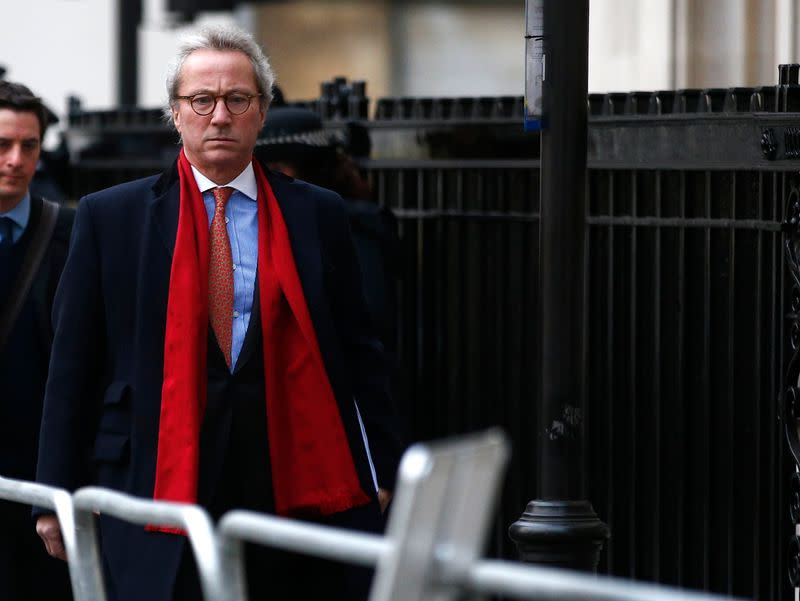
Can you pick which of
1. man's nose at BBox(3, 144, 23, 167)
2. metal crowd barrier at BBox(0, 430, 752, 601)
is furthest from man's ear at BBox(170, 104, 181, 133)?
metal crowd barrier at BBox(0, 430, 752, 601)

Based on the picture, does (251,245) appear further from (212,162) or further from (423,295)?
(423,295)

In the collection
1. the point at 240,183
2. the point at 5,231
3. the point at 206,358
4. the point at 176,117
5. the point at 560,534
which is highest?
the point at 176,117

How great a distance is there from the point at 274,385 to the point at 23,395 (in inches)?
56.8

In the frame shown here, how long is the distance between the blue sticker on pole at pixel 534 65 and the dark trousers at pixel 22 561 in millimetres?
1953

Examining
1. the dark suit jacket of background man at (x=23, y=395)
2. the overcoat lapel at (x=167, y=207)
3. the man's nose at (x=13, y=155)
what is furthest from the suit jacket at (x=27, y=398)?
the overcoat lapel at (x=167, y=207)

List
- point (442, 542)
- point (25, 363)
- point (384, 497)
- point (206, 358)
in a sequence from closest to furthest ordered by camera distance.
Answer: point (442, 542), point (206, 358), point (384, 497), point (25, 363)

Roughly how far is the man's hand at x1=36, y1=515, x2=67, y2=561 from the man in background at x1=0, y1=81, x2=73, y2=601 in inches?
46.2

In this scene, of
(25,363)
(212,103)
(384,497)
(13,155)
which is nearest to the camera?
(212,103)

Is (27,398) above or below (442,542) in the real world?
below

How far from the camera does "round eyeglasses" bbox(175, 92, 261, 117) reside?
4.94 meters

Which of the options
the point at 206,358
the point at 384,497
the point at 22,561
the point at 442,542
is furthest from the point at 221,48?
the point at 442,542

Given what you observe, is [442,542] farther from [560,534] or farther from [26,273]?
[26,273]

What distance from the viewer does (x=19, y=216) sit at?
629 cm

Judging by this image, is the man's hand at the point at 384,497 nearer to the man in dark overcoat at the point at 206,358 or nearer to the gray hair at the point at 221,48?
the man in dark overcoat at the point at 206,358
